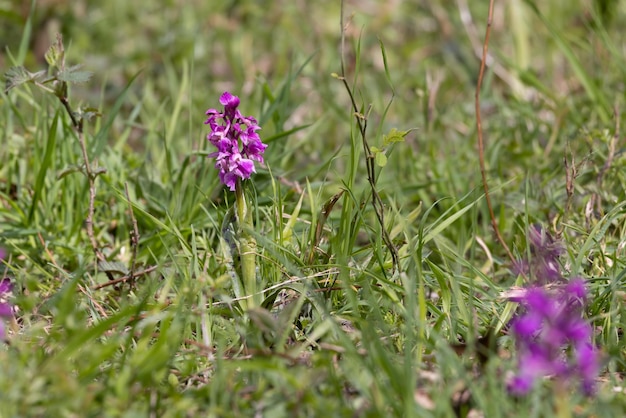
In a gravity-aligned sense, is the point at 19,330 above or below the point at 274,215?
below

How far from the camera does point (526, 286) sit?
2270 mm

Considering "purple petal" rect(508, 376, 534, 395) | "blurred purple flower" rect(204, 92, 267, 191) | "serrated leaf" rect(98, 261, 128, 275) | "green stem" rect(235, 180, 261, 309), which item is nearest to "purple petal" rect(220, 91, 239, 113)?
"blurred purple flower" rect(204, 92, 267, 191)

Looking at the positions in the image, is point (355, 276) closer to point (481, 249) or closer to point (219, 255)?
point (219, 255)

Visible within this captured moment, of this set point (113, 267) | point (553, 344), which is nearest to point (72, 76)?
point (113, 267)

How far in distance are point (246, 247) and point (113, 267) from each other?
0.53m

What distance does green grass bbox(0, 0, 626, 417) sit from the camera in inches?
65.5

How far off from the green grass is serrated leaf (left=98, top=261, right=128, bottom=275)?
0.02 metres

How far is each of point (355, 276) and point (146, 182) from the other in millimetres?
1040

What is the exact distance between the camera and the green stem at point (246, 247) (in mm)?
2193

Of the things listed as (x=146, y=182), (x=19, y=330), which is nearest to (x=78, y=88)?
(x=146, y=182)

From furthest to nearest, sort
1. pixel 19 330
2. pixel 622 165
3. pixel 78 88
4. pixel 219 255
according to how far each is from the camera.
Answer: pixel 78 88 → pixel 622 165 → pixel 219 255 → pixel 19 330

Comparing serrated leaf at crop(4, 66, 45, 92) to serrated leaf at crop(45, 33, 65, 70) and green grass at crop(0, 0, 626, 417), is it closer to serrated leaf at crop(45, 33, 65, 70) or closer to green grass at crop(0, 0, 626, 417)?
serrated leaf at crop(45, 33, 65, 70)

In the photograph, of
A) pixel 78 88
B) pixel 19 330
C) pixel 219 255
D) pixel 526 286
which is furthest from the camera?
pixel 78 88

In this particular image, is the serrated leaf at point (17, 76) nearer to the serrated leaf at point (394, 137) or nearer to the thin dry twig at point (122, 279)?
the thin dry twig at point (122, 279)
